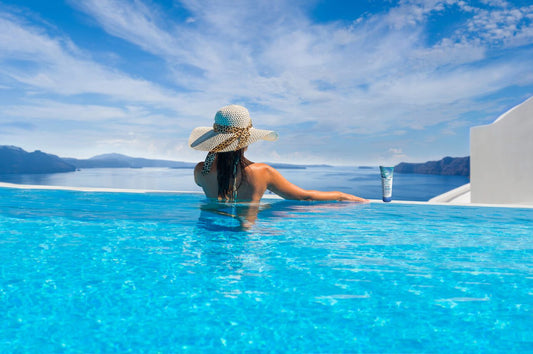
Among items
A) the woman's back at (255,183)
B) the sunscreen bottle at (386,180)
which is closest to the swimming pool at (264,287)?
the woman's back at (255,183)

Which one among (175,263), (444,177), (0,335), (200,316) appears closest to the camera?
(0,335)

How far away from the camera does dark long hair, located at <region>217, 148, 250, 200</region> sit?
4.41 m

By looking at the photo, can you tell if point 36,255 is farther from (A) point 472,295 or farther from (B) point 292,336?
(A) point 472,295

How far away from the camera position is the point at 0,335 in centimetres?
166

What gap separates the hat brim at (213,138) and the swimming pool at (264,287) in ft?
3.03

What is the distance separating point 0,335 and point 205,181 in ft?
10.4

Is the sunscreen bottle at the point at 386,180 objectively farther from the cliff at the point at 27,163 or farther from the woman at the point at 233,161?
the cliff at the point at 27,163

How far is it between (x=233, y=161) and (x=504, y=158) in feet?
26.8

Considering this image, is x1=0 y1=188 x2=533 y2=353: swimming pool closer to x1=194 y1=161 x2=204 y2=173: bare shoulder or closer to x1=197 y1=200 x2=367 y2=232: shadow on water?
x1=197 y1=200 x2=367 y2=232: shadow on water

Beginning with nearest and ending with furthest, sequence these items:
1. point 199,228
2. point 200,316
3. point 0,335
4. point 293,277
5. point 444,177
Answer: point 0,335 → point 200,316 → point 293,277 → point 199,228 → point 444,177

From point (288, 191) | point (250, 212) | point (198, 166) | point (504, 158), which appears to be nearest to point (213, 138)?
point (198, 166)

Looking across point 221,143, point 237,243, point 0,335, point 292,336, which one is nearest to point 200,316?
point 292,336

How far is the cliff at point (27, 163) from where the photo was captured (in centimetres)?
12006

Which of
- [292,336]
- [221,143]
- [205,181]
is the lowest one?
[292,336]
